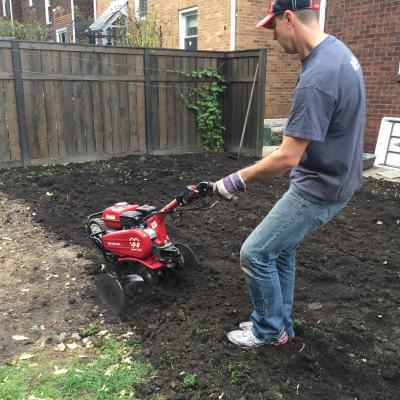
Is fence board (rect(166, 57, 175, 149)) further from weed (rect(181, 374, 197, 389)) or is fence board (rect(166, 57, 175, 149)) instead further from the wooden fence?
weed (rect(181, 374, 197, 389))

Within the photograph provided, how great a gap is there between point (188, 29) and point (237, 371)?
47.4ft

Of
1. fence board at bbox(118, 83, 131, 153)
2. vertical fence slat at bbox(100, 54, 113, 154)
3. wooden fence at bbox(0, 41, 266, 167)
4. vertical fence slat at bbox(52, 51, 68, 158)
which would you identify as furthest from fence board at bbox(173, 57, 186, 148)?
vertical fence slat at bbox(52, 51, 68, 158)

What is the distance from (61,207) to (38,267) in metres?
1.74

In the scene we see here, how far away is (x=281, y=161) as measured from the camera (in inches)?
92.1

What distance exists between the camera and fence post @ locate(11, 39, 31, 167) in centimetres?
786

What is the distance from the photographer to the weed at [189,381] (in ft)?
8.95

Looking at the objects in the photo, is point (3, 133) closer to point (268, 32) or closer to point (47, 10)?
point (268, 32)

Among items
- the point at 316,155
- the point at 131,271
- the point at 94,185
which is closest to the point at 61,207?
the point at 94,185

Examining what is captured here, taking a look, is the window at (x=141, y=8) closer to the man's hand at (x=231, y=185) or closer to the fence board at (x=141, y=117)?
the fence board at (x=141, y=117)

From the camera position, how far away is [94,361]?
304 cm

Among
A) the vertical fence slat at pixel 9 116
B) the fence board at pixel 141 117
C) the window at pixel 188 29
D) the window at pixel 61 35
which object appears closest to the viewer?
the vertical fence slat at pixel 9 116

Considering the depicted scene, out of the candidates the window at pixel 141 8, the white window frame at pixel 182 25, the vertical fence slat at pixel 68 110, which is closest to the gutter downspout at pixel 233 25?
the white window frame at pixel 182 25

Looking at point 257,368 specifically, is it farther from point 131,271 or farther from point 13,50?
point 13,50

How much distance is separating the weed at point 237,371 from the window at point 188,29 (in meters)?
13.8
